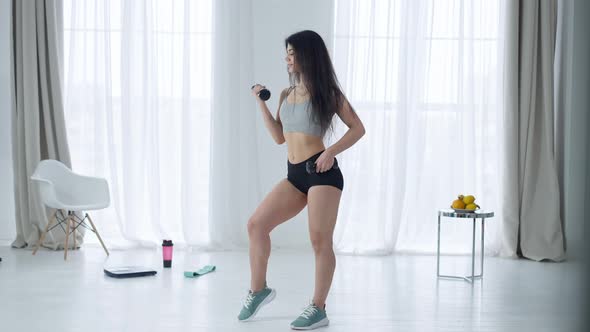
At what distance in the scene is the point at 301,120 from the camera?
2.76 metres

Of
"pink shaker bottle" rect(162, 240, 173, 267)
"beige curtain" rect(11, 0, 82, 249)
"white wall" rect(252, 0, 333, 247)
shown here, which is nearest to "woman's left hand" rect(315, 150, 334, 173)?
"pink shaker bottle" rect(162, 240, 173, 267)

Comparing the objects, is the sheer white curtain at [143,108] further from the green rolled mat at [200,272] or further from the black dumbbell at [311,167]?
the black dumbbell at [311,167]

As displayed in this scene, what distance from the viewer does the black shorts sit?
271 cm

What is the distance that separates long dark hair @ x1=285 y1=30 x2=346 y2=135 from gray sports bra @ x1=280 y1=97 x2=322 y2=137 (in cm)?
3

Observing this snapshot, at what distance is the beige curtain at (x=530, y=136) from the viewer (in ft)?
16.3

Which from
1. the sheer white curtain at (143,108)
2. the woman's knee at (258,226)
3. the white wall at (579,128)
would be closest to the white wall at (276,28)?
the sheer white curtain at (143,108)

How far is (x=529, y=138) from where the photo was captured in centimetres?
502

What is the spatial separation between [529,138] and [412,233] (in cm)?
118

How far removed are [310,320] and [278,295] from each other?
0.81 m

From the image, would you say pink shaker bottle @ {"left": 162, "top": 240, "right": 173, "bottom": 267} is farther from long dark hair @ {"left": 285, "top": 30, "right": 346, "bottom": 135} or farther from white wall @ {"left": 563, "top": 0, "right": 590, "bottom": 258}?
white wall @ {"left": 563, "top": 0, "right": 590, "bottom": 258}

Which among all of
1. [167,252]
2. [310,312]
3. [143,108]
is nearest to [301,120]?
Answer: [310,312]

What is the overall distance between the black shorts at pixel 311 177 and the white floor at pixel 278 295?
0.63 metres

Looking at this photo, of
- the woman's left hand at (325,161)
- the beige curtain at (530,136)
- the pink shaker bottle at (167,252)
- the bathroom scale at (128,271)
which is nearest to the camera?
the woman's left hand at (325,161)

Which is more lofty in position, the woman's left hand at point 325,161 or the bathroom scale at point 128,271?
the woman's left hand at point 325,161
